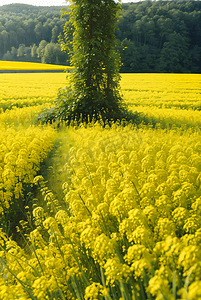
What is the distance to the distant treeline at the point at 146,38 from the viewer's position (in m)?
69.8

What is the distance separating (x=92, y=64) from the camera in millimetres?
9453

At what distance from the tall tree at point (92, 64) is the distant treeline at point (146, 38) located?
2249 inches

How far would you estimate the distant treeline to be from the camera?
2749 inches

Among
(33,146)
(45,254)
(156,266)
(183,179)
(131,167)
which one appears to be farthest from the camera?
(33,146)

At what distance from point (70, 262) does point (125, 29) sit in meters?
97.7

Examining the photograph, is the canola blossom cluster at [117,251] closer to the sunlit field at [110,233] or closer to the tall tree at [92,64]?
the sunlit field at [110,233]

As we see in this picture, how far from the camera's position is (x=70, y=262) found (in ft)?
8.64

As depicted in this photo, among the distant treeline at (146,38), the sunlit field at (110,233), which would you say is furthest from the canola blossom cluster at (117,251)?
the distant treeline at (146,38)

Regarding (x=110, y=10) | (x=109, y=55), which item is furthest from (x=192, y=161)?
(x=110, y=10)

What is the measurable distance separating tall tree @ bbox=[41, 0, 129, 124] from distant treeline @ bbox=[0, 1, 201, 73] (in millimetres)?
57113

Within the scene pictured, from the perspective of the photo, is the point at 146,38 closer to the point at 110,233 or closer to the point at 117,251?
the point at 110,233

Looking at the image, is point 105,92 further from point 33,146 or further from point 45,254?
point 45,254

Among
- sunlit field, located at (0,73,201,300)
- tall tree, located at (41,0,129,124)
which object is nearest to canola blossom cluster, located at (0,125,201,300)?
sunlit field, located at (0,73,201,300)

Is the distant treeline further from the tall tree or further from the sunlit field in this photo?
the sunlit field
